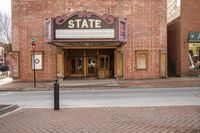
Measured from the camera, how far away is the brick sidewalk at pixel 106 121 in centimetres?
866

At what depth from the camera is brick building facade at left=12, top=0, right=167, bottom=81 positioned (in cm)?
3234

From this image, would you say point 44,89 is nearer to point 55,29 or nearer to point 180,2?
point 55,29

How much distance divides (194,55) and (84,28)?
11.0 metres

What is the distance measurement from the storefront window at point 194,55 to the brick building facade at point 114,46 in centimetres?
254

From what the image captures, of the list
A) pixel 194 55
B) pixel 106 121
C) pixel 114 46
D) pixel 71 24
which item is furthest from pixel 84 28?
pixel 106 121

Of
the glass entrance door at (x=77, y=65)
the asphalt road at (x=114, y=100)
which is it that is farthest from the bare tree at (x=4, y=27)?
the asphalt road at (x=114, y=100)

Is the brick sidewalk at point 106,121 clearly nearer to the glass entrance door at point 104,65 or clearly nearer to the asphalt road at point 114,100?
the asphalt road at point 114,100

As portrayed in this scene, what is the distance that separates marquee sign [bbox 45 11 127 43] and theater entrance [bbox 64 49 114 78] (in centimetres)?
593

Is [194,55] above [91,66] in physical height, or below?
above

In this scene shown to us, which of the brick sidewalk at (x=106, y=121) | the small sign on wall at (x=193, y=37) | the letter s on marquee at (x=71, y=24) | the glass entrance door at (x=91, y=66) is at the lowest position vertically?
the brick sidewalk at (x=106, y=121)

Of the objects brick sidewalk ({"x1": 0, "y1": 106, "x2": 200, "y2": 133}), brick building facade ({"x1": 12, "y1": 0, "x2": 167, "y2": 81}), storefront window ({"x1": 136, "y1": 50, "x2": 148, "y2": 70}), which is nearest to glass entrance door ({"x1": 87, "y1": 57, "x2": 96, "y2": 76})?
brick building facade ({"x1": 12, "y1": 0, "x2": 167, "y2": 81})

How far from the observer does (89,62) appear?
115ft

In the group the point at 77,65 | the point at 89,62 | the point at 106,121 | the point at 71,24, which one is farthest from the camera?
the point at 77,65

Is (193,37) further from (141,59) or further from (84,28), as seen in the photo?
(84,28)
